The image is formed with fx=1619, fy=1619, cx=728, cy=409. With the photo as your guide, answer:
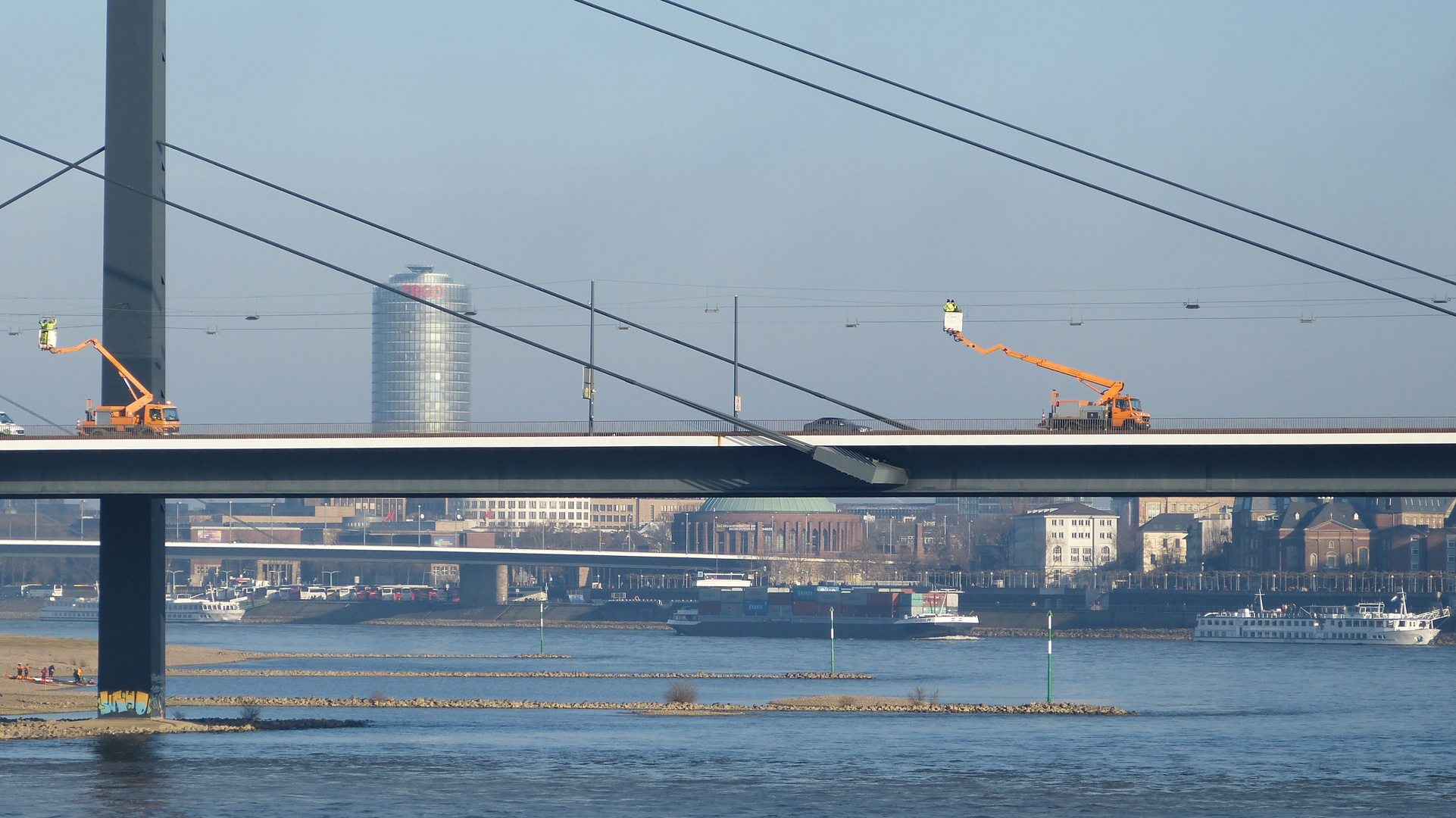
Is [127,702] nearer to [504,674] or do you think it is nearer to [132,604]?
[132,604]

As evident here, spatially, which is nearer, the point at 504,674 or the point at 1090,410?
the point at 1090,410

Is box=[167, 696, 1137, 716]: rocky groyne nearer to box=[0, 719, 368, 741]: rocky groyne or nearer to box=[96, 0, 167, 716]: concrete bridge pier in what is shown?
box=[0, 719, 368, 741]: rocky groyne

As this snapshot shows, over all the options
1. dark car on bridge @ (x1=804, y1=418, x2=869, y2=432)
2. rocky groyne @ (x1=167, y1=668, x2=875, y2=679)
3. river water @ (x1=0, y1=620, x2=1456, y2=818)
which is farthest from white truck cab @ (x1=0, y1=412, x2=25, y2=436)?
rocky groyne @ (x1=167, y1=668, x2=875, y2=679)

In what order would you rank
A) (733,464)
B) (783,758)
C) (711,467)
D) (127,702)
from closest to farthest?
(733,464) → (711,467) → (127,702) → (783,758)

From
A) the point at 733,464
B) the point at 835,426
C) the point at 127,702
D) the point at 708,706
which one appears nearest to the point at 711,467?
the point at 733,464

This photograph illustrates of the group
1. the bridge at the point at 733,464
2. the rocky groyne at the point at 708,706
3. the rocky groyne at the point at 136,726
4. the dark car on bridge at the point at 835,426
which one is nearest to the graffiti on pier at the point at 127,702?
the rocky groyne at the point at 136,726

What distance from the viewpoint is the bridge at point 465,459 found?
51875 millimetres

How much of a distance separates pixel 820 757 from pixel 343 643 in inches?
5225

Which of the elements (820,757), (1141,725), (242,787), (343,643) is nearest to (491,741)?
(820,757)

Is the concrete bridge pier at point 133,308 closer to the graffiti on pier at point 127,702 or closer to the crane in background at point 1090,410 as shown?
the graffiti on pier at point 127,702

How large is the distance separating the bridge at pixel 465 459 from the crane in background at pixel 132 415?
2.04 ft

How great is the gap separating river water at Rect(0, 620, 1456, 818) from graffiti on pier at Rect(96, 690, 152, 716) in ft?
4.66

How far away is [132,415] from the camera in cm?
6025

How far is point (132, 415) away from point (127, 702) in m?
12.4
